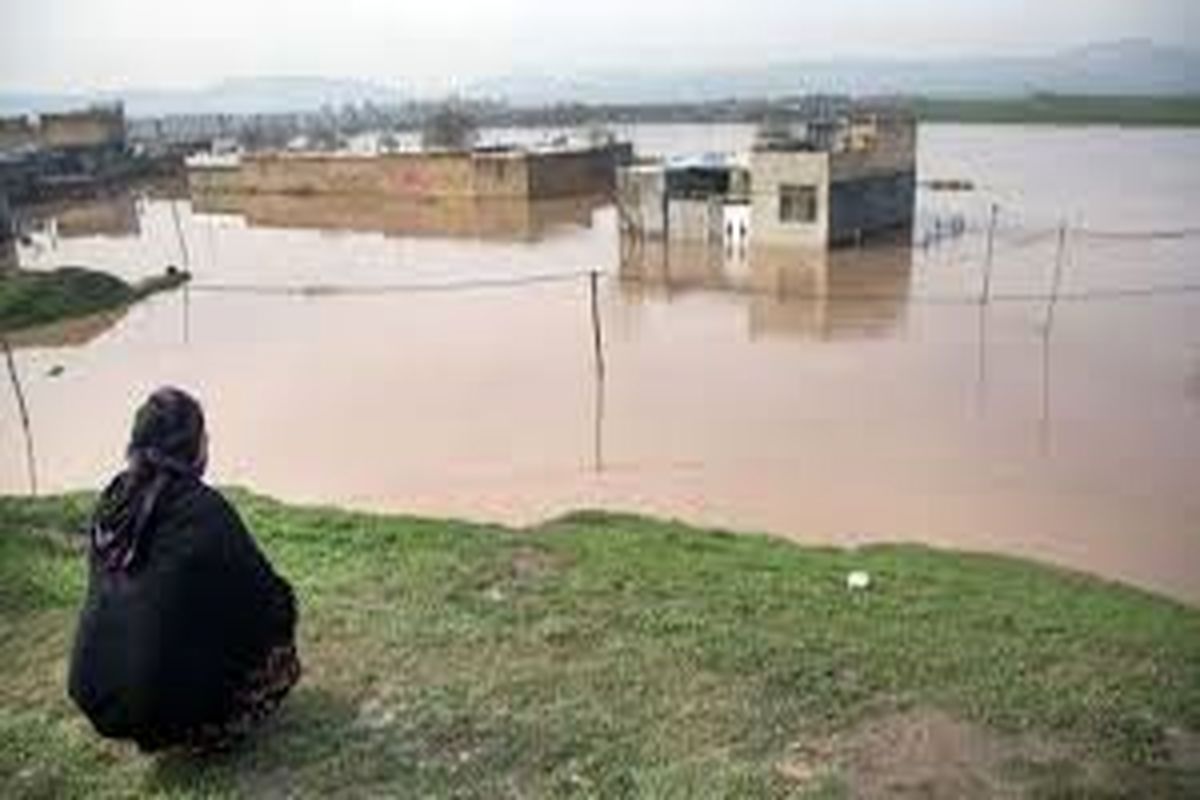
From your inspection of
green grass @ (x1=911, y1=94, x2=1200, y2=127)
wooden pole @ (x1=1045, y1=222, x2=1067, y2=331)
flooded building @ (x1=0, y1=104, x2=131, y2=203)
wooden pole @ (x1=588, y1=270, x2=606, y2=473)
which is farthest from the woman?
green grass @ (x1=911, y1=94, x2=1200, y2=127)

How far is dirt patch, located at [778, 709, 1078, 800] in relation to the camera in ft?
17.4

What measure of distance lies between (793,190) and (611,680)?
2832 centimetres

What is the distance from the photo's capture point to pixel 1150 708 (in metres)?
5.96

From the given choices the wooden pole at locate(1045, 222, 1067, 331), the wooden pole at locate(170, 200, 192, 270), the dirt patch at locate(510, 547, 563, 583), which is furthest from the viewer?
the wooden pole at locate(170, 200, 192, 270)

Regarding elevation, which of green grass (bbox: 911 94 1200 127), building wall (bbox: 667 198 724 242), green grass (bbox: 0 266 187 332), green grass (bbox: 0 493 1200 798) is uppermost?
green grass (bbox: 911 94 1200 127)

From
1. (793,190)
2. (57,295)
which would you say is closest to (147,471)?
(57,295)

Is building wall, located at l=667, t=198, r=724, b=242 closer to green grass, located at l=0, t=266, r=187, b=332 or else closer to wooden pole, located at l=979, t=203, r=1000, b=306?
wooden pole, located at l=979, t=203, r=1000, b=306

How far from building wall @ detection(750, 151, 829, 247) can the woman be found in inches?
A: 1115

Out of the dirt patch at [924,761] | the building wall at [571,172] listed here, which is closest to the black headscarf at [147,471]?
the dirt patch at [924,761]

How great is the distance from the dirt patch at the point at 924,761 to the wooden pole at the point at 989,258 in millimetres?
22275

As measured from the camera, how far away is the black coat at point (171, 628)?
5305 millimetres

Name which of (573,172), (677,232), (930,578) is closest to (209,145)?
(573,172)

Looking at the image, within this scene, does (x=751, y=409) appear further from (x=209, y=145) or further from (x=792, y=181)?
(x=209, y=145)

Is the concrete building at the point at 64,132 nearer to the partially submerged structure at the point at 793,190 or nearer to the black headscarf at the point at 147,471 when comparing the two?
the partially submerged structure at the point at 793,190
